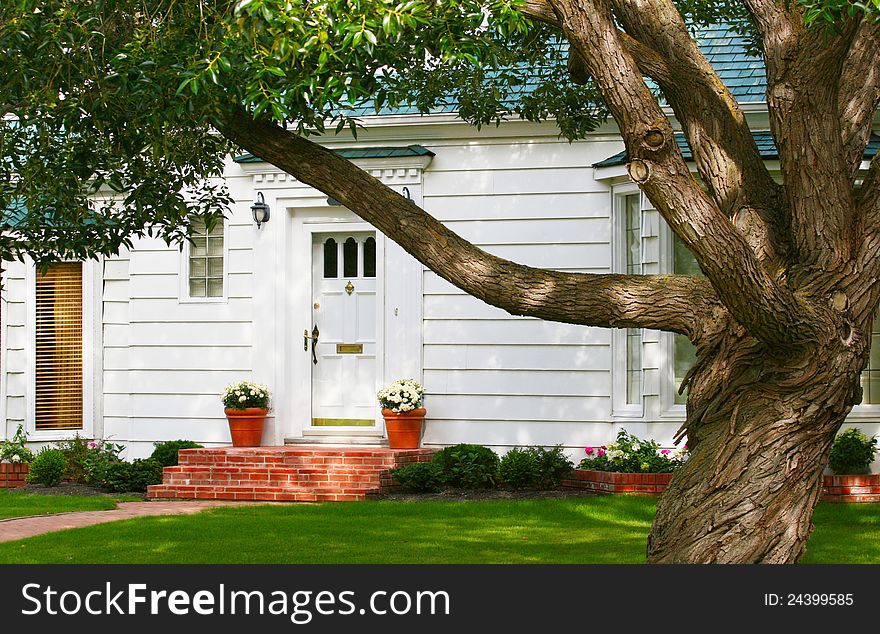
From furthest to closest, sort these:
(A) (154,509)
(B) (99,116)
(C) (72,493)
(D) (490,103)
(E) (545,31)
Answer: (C) (72,493) < (A) (154,509) < (D) (490,103) < (E) (545,31) < (B) (99,116)

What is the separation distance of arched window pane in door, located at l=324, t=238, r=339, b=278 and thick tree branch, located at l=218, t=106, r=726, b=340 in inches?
278

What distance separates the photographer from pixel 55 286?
1562 cm

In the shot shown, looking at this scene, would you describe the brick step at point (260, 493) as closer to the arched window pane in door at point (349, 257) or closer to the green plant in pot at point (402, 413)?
the green plant in pot at point (402, 413)

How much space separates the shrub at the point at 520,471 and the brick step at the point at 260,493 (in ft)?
4.62

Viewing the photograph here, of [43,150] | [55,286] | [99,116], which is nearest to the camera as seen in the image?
[99,116]

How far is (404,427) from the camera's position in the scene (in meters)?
13.6

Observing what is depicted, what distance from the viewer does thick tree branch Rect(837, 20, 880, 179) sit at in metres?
7.49

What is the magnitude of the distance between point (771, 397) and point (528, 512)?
4.62m

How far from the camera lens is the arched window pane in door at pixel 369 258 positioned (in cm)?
1445

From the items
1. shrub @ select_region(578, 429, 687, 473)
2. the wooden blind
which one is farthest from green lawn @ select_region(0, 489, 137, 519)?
shrub @ select_region(578, 429, 687, 473)

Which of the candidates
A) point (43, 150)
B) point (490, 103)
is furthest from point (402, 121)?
point (43, 150)

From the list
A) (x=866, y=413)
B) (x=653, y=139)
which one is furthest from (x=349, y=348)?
(x=653, y=139)

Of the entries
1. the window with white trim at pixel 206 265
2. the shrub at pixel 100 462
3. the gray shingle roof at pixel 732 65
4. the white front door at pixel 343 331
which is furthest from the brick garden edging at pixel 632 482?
the shrub at pixel 100 462

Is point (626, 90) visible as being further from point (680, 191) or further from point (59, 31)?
point (59, 31)
